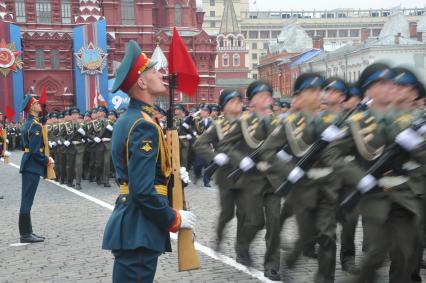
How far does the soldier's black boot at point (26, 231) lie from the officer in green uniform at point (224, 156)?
295cm

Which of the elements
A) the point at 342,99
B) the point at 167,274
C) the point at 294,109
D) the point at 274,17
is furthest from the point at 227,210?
the point at 274,17

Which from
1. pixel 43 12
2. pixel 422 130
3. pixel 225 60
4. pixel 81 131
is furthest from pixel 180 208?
pixel 225 60

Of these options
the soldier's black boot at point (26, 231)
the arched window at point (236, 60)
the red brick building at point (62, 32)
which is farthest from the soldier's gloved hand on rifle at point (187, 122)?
the arched window at point (236, 60)

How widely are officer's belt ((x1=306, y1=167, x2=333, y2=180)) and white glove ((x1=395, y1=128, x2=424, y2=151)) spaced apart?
1050 mm

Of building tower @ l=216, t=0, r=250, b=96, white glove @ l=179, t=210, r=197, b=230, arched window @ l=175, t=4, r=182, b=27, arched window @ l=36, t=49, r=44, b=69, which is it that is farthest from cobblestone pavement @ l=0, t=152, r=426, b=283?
building tower @ l=216, t=0, r=250, b=96

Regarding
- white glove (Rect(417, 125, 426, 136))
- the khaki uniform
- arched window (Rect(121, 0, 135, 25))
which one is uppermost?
arched window (Rect(121, 0, 135, 25))

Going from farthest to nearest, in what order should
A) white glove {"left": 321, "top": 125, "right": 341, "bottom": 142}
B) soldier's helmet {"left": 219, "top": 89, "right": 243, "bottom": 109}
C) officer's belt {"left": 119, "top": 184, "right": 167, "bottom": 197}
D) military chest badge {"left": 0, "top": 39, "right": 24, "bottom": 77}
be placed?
military chest badge {"left": 0, "top": 39, "right": 24, "bottom": 77} → soldier's helmet {"left": 219, "top": 89, "right": 243, "bottom": 109} → white glove {"left": 321, "top": 125, "right": 341, "bottom": 142} → officer's belt {"left": 119, "top": 184, "right": 167, "bottom": 197}

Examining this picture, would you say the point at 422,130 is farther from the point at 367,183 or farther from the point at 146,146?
the point at 146,146

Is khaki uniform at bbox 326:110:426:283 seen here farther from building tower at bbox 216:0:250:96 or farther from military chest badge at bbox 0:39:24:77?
building tower at bbox 216:0:250:96

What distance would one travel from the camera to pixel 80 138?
56.9 feet

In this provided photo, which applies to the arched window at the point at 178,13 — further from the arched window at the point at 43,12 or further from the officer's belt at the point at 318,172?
the officer's belt at the point at 318,172

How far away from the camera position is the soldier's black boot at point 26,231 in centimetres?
915

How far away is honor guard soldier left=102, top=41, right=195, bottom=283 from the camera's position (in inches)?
150

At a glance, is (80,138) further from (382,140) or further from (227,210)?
(382,140)
